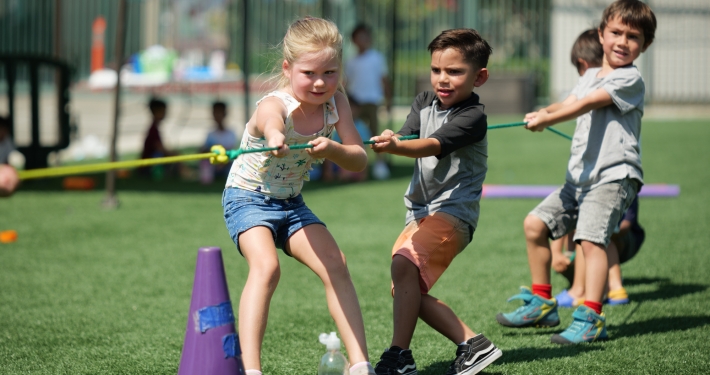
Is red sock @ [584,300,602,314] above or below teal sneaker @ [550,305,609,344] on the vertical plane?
above

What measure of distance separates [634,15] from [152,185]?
25.0 ft

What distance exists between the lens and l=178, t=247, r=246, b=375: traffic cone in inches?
118

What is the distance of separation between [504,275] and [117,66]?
189 inches

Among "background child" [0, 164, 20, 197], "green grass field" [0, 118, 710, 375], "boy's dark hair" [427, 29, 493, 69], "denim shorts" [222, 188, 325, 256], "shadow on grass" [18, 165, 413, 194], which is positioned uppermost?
"boy's dark hair" [427, 29, 493, 69]

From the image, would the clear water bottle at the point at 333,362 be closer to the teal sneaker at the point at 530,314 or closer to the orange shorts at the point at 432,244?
the orange shorts at the point at 432,244

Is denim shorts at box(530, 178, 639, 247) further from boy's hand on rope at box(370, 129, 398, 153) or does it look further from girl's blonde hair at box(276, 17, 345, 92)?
girl's blonde hair at box(276, 17, 345, 92)

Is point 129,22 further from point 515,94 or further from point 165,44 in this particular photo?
point 515,94

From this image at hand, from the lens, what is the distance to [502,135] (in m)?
17.0

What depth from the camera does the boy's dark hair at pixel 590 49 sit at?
15.8ft

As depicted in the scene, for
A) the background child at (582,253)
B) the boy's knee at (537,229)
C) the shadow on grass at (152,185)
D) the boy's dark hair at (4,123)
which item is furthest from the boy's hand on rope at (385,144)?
the boy's dark hair at (4,123)

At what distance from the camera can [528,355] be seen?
3.93m

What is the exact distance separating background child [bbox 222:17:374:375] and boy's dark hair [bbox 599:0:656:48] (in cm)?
163

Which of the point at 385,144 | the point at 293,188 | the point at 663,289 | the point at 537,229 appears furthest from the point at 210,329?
the point at 663,289

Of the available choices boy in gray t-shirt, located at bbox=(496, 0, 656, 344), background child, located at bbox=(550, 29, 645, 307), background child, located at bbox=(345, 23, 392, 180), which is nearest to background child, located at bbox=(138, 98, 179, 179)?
background child, located at bbox=(345, 23, 392, 180)
